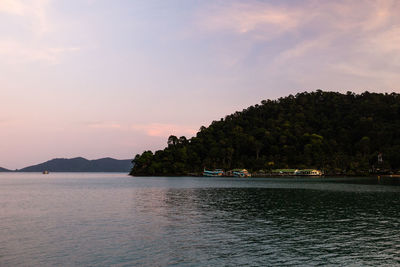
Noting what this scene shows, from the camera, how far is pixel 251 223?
53.3 m

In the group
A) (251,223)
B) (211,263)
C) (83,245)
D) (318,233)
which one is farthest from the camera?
(251,223)

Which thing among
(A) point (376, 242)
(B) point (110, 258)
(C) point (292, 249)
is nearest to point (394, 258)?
(A) point (376, 242)

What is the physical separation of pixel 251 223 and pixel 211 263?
76.0 ft

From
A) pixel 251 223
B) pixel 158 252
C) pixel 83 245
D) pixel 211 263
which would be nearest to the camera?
pixel 211 263

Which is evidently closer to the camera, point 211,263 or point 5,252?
point 211,263

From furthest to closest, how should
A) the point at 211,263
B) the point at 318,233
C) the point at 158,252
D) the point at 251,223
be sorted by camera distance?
the point at 251,223
the point at 318,233
the point at 158,252
the point at 211,263

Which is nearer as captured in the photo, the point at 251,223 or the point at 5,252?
the point at 5,252

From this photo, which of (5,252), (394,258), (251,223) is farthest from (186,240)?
(394,258)

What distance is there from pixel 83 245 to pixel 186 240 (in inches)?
482

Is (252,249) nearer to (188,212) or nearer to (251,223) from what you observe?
(251,223)

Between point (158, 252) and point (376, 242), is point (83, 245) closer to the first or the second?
point (158, 252)

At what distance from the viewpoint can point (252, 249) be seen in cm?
3650

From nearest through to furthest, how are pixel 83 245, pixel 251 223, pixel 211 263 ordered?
pixel 211 263, pixel 83 245, pixel 251 223

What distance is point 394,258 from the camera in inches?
1303
